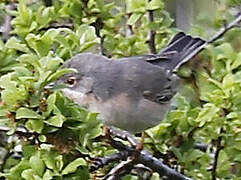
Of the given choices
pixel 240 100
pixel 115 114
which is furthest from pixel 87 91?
pixel 240 100

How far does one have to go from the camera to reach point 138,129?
2.35m

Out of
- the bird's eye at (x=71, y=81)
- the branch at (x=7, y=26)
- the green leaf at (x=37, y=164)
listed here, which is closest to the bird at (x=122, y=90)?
the bird's eye at (x=71, y=81)

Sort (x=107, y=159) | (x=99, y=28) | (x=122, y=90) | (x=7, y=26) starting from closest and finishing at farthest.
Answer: (x=107, y=159) < (x=122, y=90) < (x=99, y=28) < (x=7, y=26)

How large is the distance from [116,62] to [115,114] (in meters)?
0.23

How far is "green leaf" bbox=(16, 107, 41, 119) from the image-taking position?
1.64m

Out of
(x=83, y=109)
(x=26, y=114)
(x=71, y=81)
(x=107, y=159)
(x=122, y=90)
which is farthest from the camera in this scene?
(x=122, y=90)

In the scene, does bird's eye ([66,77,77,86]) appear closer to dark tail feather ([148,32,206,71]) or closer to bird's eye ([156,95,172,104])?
bird's eye ([156,95,172,104])

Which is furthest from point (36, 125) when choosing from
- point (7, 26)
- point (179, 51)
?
point (7, 26)

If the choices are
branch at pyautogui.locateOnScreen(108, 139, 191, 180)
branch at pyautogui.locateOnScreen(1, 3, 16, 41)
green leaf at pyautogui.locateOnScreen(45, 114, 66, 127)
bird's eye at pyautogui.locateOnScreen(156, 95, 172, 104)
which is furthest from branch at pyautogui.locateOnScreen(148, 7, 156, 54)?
green leaf at pyautogui.locateOnScreen(45, 114, 66, 127)

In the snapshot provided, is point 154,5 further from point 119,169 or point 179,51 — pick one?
point 119,169

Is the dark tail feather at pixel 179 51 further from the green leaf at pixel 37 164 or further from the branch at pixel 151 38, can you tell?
the green leaf at pixel 37 164

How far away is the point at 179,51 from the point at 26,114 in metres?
1.25

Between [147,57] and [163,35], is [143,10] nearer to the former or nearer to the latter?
[147,57]

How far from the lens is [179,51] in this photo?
2781 mm
